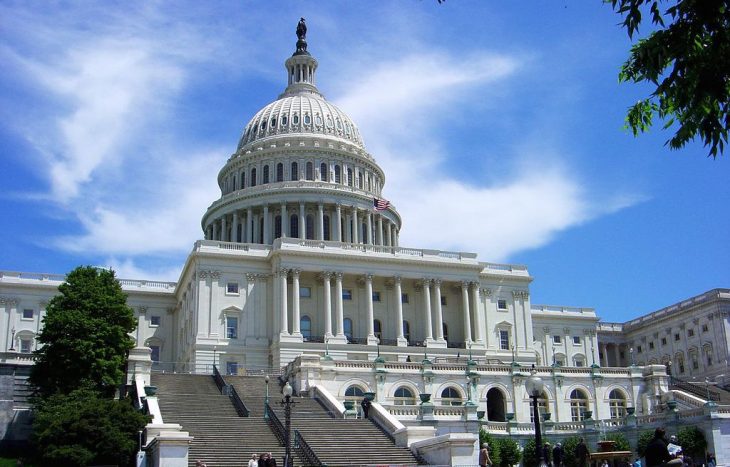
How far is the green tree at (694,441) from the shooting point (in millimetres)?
54531

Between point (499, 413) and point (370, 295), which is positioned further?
point (370, 295)

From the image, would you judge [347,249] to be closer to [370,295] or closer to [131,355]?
[370,295]

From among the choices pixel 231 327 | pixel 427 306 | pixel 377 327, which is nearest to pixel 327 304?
pixel 377 327

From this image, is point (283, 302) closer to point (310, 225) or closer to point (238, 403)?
point (310, 225)

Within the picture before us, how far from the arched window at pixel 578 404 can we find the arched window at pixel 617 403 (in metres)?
2.27

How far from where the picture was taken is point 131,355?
197 ft

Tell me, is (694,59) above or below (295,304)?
below

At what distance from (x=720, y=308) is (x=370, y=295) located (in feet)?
151

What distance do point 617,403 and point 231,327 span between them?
1463 inches

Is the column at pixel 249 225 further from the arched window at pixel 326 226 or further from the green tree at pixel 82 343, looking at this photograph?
the green tree at pixel 82 343

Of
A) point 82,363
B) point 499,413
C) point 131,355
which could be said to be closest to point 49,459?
point 82,363

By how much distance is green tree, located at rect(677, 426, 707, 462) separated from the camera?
179 ft

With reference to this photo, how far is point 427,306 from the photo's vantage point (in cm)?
8869

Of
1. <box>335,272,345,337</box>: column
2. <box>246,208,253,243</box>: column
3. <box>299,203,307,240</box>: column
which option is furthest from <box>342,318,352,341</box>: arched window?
<box>246,208,253,243</box>: column
